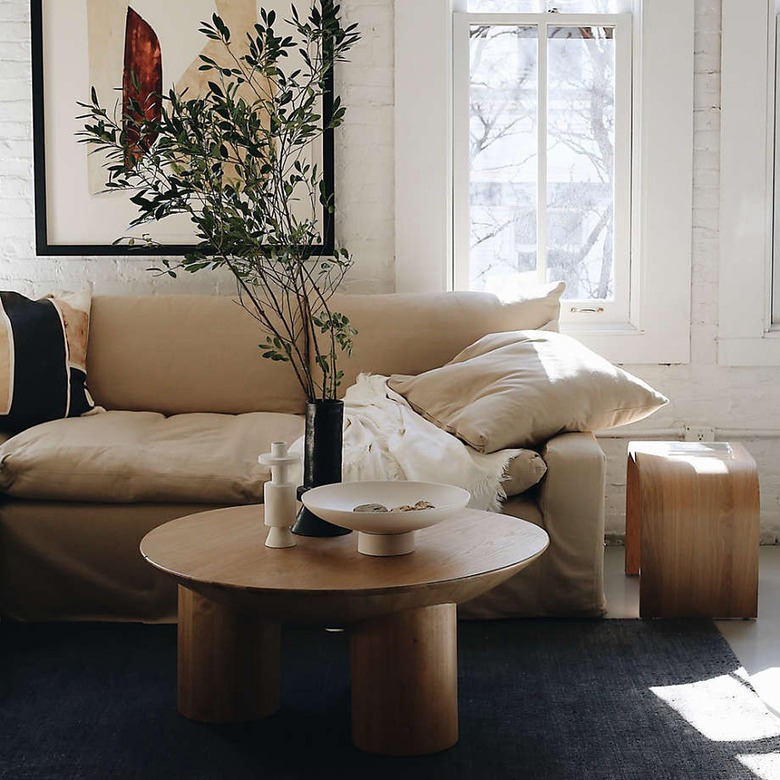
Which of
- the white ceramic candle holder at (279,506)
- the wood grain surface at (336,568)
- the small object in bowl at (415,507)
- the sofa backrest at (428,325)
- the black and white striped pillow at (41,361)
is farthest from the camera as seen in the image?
the sofa backrest at (428,325)

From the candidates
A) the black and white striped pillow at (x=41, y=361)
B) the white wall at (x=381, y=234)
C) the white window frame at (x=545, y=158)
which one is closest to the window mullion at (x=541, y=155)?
the white window frame at (x=545, y=158)

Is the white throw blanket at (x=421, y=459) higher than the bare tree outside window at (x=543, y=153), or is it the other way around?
the bare tree outside window at (x=543, y=153)

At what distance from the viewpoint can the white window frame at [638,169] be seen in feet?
12.2

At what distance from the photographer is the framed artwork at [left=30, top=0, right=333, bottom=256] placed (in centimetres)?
385

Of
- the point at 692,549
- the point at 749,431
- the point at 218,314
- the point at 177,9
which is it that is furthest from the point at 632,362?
the point at 177,9

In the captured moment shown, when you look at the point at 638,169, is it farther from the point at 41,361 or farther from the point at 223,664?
the point at 223,664

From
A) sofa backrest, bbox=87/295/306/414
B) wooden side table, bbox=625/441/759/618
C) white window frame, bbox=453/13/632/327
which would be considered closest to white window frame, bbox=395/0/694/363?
white window frame, bbox=453/13/632/327

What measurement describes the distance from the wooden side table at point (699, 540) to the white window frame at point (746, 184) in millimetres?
1076

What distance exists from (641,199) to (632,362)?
60 cm

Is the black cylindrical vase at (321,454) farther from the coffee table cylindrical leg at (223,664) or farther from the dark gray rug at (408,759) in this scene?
the dark gray rug at (408,759)

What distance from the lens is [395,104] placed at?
12.5 ft

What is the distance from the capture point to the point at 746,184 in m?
3.72

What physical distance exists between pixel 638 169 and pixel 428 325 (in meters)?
1.04

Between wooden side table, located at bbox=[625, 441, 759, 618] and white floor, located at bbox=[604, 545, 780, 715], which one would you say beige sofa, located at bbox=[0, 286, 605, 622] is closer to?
wooden side table, located at bbox=[625, 441, 759, 618]
